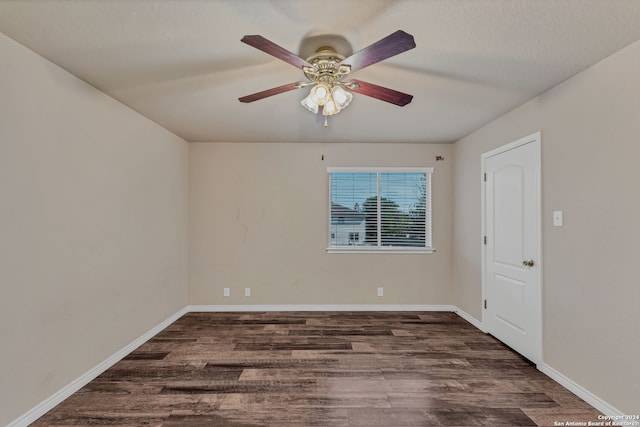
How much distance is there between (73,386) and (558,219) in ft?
13.3

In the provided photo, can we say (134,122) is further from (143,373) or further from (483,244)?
(483,244)

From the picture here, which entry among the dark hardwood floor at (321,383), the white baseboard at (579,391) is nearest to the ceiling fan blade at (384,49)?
the dark hardwood floor at (321,383)

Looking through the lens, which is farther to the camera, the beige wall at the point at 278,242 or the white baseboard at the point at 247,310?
the beige wall at the point at 278,242

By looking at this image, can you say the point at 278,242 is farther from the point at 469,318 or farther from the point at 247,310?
the point at 469,318

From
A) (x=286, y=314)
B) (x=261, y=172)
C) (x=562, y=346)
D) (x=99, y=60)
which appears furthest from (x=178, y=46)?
(x=562, y=346)

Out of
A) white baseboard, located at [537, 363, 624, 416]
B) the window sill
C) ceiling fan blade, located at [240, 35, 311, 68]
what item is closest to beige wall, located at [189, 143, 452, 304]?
the window sill

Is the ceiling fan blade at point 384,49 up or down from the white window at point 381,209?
up

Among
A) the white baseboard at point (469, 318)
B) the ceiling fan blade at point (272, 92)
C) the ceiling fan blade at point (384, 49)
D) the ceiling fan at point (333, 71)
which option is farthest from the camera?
the white baseboard at point (469, 318)

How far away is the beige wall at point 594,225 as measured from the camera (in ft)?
6.31

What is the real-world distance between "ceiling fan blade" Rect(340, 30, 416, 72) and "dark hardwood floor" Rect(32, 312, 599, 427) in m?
2.25

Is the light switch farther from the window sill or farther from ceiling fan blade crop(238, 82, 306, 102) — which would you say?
ceiling fan blade crop(238, 82, 306, 102)

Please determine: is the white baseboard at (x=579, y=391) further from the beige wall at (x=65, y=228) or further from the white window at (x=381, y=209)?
the beige wall at (x=65, y=228)

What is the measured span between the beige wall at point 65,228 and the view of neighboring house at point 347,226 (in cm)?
232

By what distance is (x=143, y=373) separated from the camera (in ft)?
8.55
